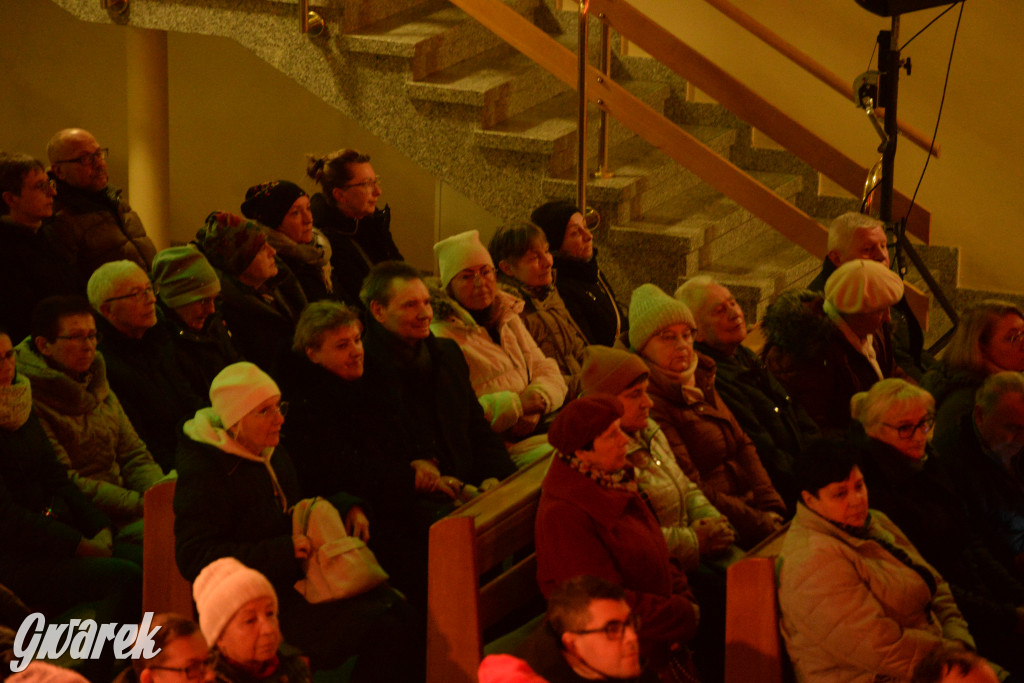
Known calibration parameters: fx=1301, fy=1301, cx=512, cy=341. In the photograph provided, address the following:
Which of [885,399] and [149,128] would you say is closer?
[885,399]

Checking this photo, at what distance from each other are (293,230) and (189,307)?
605 millimetres

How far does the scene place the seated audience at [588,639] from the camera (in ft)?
7.43

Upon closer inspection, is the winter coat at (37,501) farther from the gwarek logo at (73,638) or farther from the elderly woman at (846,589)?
the elderly woman at (846,589)

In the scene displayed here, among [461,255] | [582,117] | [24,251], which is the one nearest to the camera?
[461,255]

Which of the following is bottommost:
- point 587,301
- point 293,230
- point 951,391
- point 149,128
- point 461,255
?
point 149,128

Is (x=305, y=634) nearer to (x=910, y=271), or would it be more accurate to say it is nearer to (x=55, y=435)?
(x=55, y=435)

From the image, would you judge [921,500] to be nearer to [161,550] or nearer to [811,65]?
[161,550]

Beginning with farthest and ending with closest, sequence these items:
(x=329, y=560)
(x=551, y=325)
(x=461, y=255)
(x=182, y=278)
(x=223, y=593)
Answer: (x=551, y=325) → (x=461, y=255) → (x=182, y=278) → (x=329, y=560) → (x=223, y=593)

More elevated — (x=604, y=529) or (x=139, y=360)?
(x=604, y=529)

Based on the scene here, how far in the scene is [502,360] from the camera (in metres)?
3.69

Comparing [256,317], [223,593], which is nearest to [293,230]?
[256,317]

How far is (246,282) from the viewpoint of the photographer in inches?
149

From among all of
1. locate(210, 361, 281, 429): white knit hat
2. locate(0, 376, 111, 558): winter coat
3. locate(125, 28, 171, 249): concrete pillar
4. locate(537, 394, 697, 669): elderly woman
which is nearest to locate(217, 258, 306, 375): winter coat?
locate(0, 376, 111, 558): winter coat

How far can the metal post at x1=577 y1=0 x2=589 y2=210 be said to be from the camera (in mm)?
4711
